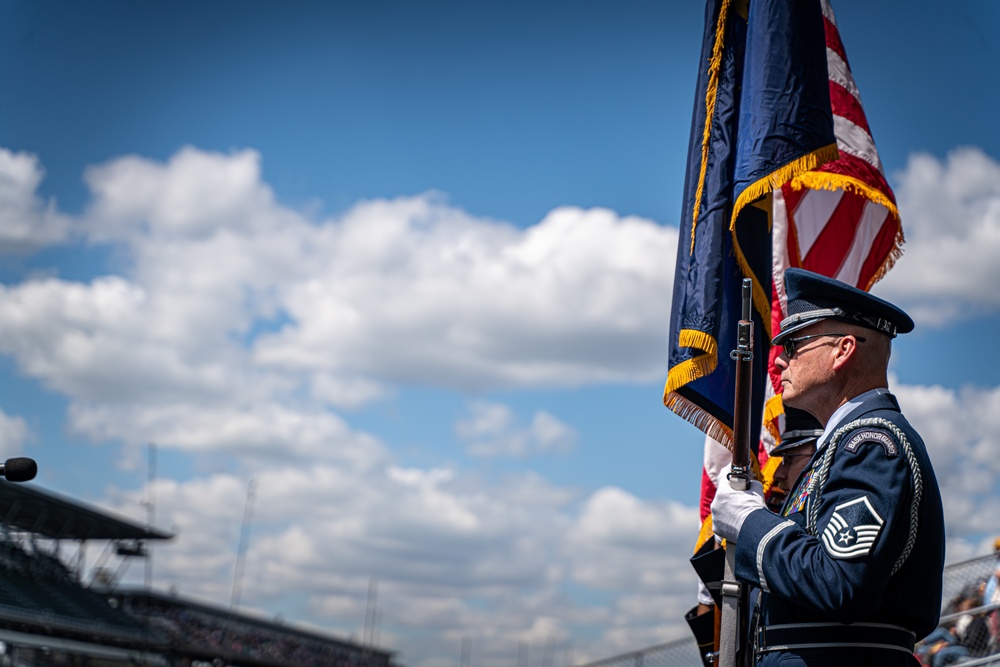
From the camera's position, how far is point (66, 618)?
2661 cm

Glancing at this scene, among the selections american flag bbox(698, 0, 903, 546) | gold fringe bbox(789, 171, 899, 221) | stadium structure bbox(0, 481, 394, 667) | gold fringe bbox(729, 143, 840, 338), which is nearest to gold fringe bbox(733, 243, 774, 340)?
gold fringe bbox(729, 143, 840, 338)

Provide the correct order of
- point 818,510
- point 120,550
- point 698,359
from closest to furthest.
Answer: point 818,510 < point 698,359 < point 120,550

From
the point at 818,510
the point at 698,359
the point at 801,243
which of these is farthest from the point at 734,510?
the point at 801,243

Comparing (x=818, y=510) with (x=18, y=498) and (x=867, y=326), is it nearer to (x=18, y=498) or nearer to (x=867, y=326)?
(x=867, y=326)

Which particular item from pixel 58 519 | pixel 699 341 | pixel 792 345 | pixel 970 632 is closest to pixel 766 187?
pixel 699 341

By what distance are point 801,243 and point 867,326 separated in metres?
2.39

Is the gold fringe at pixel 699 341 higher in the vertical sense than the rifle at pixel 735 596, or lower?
higher

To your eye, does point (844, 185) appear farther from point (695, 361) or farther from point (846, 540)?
point (846, 540)

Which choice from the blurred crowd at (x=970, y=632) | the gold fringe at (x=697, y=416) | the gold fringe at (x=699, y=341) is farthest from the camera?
the blurred crowd at (x=970, y=632)

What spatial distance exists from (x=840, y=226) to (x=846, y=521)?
2902mm

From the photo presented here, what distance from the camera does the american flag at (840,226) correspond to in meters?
4.81

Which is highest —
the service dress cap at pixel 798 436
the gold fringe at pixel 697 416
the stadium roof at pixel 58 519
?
the stadium roof at pixel 58 519

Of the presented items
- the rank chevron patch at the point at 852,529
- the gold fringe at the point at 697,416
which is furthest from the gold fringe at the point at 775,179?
the rank chevron patch at the point at 852,529

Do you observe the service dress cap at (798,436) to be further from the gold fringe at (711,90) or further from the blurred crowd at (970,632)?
the blurred crowd at (970,632)
